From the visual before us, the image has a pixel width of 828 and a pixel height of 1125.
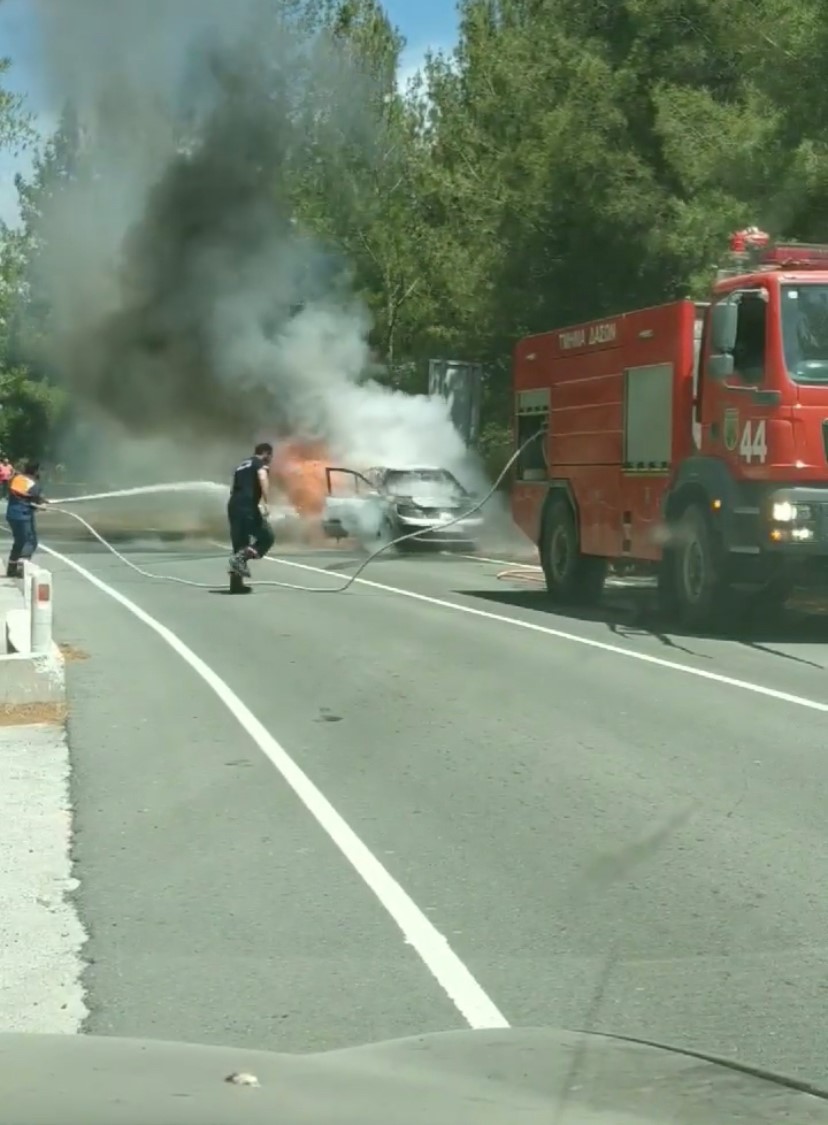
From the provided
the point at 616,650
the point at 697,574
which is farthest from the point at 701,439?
the point at 616,650

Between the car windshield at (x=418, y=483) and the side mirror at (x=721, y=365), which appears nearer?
the side mirror at (x=721, y=365)

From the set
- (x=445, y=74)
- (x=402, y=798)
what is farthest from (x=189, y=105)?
(x=402, y=798)

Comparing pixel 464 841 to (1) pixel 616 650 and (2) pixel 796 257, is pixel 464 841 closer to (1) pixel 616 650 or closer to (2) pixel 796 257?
(1) pixel 616 650

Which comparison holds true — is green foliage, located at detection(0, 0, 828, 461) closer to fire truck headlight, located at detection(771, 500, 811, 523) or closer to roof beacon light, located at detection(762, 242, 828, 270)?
roof beacon light, located at detection(762, 242, 828, 270)

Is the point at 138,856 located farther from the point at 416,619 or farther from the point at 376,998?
the point at 416,619

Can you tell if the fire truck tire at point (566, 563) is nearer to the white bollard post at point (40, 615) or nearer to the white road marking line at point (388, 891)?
the white road marking line at point (388, 891)

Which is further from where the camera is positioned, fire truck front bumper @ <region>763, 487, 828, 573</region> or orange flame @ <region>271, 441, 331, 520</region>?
orange flame @ <region>271, 441, 331, 520</region>

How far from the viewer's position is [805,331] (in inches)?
637

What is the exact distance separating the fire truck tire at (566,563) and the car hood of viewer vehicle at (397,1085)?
56.3 feet

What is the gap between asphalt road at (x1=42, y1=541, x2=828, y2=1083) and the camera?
5.56 m

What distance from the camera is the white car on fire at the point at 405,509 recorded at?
34.1 meters

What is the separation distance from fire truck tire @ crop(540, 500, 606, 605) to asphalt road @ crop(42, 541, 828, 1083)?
4.47 metres

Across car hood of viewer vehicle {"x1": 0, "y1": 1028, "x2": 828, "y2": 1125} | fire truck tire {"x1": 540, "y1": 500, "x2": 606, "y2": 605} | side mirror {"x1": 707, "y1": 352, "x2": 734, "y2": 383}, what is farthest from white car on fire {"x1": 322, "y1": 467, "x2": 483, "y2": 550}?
car hood of viewer vehicle {"x1": 0, "y1": 1028, "x2": 828, "y2": 1125}

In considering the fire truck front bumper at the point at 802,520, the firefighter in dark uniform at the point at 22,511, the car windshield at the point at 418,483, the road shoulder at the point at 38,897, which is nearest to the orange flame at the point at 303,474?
the car windshield at the point at 418,483
